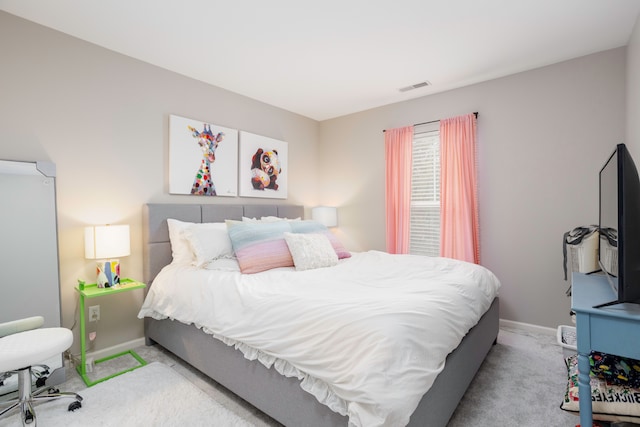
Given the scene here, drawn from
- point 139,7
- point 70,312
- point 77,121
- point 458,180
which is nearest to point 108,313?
point 70,312

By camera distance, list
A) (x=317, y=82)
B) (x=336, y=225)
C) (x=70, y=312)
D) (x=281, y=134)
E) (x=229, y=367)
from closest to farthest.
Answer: (x=229, y=367) → (x=70, y=312) → (x=317, y=82) → (x=281, y=134) → (x=336, y=225)

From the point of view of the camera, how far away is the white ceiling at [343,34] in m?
2.08

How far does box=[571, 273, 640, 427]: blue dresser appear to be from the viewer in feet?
3.86

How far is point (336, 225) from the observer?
4.40 m

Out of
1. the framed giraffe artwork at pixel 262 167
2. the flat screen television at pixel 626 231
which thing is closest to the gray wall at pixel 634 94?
the flat screen television at pixel 626 231

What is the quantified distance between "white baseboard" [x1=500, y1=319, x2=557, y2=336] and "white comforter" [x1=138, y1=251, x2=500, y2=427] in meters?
0.95

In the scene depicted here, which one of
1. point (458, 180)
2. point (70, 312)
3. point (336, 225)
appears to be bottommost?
point (70, 312)

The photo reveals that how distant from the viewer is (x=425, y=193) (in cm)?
366

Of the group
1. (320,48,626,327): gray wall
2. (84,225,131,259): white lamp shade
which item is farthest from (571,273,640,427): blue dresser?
(84,225,131,259): white lamp shade

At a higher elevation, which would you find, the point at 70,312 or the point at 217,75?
the point at 217,75

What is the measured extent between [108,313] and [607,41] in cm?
467

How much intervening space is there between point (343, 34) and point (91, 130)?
84.6 inches

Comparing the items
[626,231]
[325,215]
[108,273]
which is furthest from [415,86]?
[108,273]

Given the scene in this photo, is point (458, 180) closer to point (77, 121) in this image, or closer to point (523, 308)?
point (523, 308)
